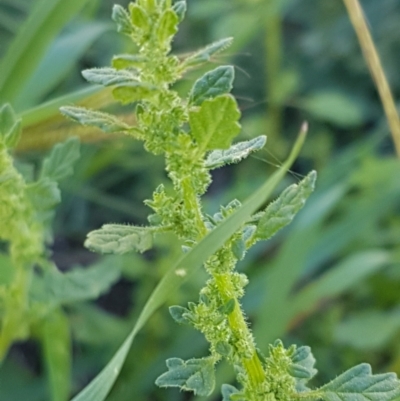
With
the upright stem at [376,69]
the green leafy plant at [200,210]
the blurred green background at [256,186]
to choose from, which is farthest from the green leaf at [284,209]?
the upright stem at [376,69]

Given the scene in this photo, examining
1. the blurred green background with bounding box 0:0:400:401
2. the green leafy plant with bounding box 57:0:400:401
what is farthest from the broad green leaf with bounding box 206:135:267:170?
the blurred green background with bounding box 0:0:400:401

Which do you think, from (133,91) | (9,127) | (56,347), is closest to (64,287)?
(56,347)

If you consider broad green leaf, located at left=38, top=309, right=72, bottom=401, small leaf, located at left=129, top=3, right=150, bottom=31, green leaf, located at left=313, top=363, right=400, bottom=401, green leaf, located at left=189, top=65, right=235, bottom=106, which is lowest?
broad green leaf, located at left=38, top=309, right=72, bottom=401

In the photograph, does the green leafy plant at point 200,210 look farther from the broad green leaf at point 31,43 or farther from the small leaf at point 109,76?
the broad green leaf at point 31,43

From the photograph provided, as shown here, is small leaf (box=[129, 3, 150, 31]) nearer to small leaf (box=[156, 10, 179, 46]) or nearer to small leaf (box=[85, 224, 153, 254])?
small leaf (box=[156, 10, 179, 46])

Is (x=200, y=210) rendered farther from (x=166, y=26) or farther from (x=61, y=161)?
(x=61, y=161)

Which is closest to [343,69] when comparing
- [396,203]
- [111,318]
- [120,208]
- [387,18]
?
[387,18]

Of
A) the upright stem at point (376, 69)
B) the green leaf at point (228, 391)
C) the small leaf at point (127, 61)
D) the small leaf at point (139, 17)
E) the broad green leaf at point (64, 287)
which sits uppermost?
the upright stem at point (376, 69)
